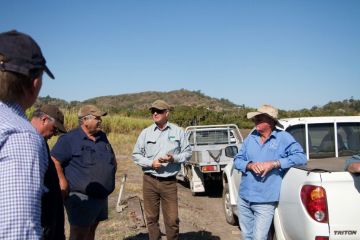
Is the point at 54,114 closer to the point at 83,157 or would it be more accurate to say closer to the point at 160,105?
the point at 83,157

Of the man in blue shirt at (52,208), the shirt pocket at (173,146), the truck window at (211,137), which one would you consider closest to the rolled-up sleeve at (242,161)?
the shirt pocket at (173,146)

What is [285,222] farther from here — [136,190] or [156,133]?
[136,190]

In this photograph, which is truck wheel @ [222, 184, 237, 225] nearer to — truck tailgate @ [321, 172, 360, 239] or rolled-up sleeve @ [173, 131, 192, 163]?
rolled-up sleeve @ [173, 131, 192, 163]

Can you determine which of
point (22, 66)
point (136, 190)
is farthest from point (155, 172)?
point (136, 190)

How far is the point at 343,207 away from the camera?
3500 millimetres

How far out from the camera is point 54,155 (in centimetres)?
423

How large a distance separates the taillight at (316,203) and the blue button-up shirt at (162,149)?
79.9 inches

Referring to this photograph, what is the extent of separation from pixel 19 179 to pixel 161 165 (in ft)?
12.3

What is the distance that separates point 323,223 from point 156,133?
8.65ft

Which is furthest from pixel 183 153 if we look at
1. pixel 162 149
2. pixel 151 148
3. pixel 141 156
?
pixel 141 156

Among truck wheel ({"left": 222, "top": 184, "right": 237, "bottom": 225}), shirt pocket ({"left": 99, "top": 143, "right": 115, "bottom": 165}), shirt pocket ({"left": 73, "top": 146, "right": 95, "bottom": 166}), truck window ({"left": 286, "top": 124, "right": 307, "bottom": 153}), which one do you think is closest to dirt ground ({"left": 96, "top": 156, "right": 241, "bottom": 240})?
truck wheel ({"left": 222, "top": 184, "right": 237, "bottom": 225})

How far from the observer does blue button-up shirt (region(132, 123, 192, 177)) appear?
534 cm

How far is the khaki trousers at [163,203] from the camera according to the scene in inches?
210

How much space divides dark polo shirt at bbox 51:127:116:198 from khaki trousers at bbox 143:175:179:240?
107cm
